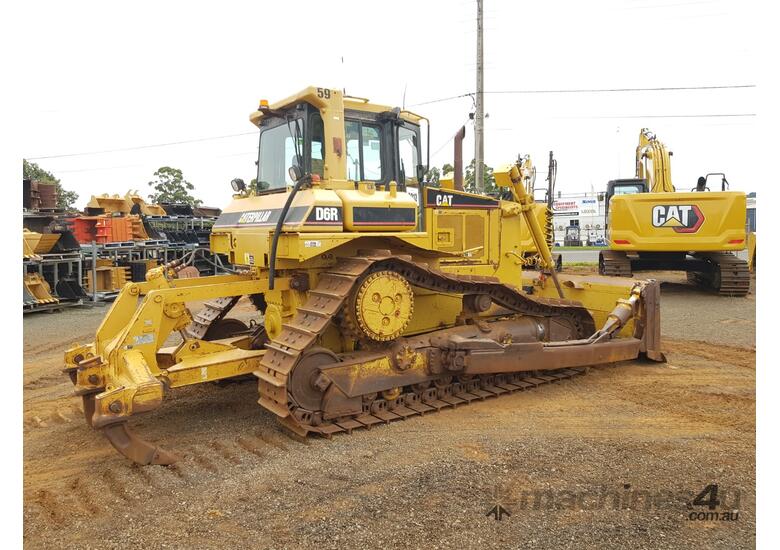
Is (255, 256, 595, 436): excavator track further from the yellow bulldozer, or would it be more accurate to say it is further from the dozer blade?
the dozer blade

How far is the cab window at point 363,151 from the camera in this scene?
6168mm

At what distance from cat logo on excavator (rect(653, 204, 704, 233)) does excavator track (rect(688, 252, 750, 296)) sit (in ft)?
4.39

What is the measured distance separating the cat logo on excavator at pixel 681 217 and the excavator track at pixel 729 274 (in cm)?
134

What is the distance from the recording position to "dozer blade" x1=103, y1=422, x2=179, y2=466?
449 centimetres

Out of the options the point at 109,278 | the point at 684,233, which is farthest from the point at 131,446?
the point at 684,233

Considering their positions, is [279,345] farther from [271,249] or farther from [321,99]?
[321,99]

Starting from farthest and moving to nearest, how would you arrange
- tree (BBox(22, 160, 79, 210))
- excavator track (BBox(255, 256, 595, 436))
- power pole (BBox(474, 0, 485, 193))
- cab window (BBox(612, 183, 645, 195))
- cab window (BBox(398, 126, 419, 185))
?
tree (BBox(22, 160, 79, 210))
power pole (BBox(474, 0, 485, 193))
cab window (BBox(612, 183, 645, 195))
cab window (BBox(398, 126, 419, 185))
excavator track (BBox(255, 256, 595, 436))

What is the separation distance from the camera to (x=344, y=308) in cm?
561

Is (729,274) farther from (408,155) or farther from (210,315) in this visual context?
(210,315)

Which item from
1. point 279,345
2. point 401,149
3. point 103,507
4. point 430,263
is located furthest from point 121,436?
point 401,149

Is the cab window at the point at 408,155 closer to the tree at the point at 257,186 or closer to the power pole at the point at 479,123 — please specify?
the tree at the point at 257,186

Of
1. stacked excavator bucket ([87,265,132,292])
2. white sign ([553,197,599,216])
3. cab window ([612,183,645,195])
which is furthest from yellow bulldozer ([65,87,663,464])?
white sign ([553,197,599,216])

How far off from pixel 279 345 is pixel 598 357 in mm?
3898
